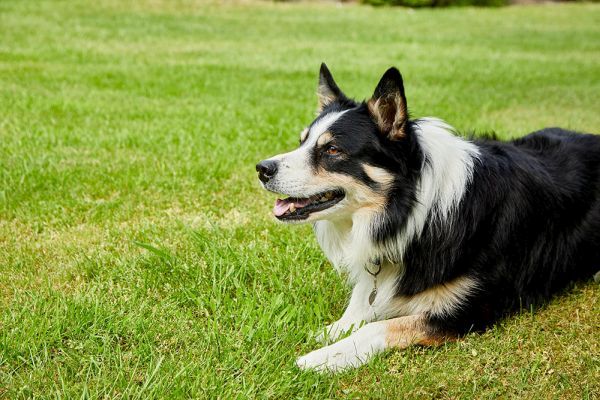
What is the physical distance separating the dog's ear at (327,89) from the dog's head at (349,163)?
0.77 ft

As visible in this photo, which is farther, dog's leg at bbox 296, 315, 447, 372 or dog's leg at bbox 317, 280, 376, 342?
dog's leg at bbox 317, 280, 376, 342

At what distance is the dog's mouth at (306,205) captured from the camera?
11.2 ft

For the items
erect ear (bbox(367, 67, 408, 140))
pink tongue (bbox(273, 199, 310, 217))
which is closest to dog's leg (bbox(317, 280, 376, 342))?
pink tongue (bbox(273, 199, 310, 217))

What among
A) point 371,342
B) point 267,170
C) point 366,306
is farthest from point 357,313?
point 267,170

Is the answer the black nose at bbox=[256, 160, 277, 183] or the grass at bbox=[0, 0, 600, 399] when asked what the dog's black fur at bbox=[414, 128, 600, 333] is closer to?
the grass at bbox=[0, 0, 600, 399]

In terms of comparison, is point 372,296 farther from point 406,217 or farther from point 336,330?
point 406,217

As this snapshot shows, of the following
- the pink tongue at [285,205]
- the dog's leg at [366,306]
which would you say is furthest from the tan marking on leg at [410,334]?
the pink tongue at [285,205]

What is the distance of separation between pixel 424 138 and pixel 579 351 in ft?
4.41

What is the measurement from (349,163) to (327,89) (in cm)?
62

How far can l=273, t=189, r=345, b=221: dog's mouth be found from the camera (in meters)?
3.41

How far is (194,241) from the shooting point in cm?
443

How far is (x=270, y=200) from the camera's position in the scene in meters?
5.50

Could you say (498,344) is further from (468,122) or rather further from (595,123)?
(595,123)

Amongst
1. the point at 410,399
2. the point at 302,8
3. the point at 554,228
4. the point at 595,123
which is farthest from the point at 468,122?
the point at 302,8
